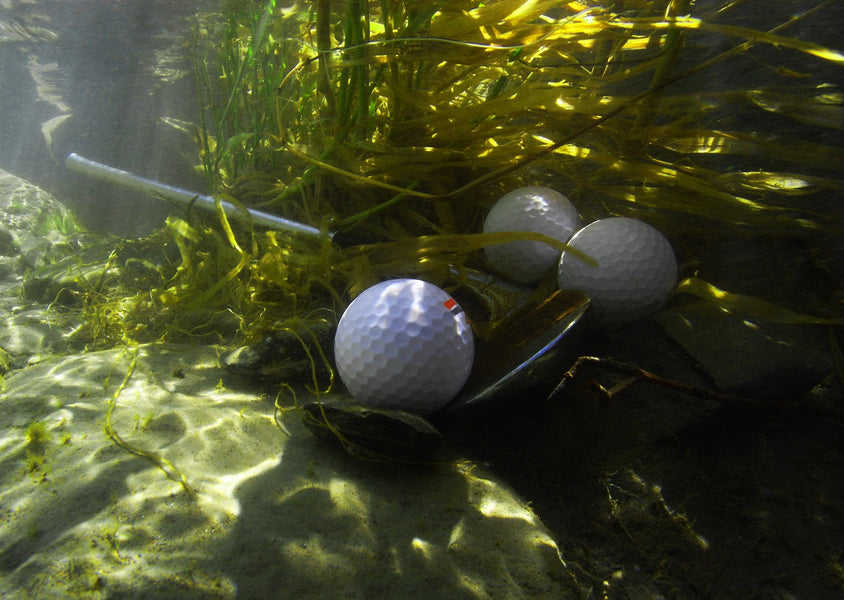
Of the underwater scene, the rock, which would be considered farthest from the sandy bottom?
the rock

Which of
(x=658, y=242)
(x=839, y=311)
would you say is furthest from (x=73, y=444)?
(x=839, y=311)

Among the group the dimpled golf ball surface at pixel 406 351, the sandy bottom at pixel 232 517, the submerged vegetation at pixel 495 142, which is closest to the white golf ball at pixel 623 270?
the submerged vegetation at pixel 495 142

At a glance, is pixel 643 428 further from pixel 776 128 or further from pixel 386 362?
pixel 776 128

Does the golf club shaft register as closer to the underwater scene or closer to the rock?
the underwater scene

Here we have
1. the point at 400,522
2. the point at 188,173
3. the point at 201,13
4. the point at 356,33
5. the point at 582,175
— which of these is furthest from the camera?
the point at 201,13

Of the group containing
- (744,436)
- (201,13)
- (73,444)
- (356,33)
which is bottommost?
(744,436)

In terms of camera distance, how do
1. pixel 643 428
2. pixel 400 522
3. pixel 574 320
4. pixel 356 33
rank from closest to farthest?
pixel 400 522, pixel 574 320, pixel 643 428, pixel 356 33

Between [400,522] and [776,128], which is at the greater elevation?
[776,128]

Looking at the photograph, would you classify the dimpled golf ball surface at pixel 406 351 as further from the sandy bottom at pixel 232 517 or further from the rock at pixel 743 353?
the rock at pixel 743 353
